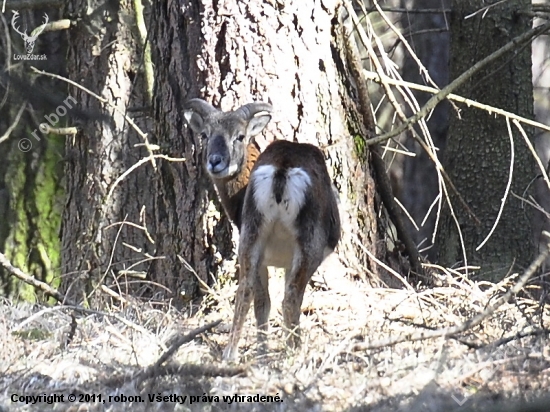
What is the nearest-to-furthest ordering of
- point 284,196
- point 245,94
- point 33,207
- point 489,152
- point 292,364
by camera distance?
point 292,364
point 284,196
point 245,94
point 489,152
point 33,207

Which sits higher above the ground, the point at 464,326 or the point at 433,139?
the point at 433,139

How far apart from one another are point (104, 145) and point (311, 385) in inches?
203

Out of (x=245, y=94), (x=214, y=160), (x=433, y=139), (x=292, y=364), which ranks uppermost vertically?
(x=433, y=139)

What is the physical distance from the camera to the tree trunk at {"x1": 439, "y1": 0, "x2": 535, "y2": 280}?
981 cm

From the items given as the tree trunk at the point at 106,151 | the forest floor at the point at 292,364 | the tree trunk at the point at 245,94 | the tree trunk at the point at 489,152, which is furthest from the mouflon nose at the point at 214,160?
the tree trunk at the point at 489,152

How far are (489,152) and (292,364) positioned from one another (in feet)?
17.0

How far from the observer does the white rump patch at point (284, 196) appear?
6.02m

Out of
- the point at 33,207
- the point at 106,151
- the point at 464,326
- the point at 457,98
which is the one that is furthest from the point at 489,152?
the point at 464,326

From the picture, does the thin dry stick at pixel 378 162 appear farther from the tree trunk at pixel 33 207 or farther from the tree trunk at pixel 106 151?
the tree trunk at pixel 33 207

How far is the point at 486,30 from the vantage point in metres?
9.80

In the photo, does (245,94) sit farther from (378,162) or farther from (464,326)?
(464,326)

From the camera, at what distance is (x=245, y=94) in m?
7.29

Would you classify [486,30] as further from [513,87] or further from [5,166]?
[5,166]

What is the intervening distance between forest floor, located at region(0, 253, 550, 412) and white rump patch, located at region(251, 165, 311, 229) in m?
0.76
